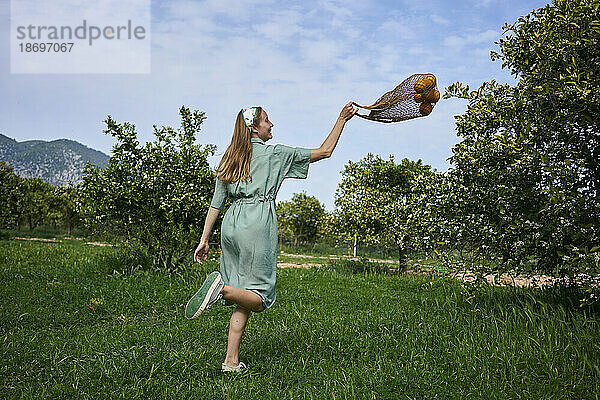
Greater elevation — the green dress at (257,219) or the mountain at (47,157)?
the mountain at (47,157)

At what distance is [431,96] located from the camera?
13.5 ft

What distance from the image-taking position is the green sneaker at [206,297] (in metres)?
3.28

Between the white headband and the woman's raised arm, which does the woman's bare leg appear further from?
the white headband

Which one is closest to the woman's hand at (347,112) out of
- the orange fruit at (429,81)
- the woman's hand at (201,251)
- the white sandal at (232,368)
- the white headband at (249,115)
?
the white headband at (249,115)

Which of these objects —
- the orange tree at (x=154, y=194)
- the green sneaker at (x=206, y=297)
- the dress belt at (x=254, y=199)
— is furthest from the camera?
the orange tree at (x=154, y=194)

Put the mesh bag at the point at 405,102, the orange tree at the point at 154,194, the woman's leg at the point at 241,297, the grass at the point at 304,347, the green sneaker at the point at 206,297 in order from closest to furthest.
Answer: the grass at the point at 304,347 < the green sneaker at the point at 206,297 < the woman's leg at the point at 241,297 < the mesh bag at the point at 405,102 < the orange tree at the point at 154,194

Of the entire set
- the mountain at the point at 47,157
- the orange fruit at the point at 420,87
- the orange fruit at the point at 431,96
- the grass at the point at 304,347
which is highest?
the mountain at the point at 47,157

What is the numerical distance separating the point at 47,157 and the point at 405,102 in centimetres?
17974

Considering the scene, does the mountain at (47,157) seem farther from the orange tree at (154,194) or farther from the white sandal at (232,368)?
the white sandal at (232,368)

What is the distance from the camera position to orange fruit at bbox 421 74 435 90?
4117mm

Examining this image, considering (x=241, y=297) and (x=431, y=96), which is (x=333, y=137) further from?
(x=241, y=297)

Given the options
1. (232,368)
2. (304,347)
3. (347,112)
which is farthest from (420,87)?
(232,368)

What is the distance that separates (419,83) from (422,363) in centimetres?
237

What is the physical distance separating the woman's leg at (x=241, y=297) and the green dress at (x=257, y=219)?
0.14 feet
